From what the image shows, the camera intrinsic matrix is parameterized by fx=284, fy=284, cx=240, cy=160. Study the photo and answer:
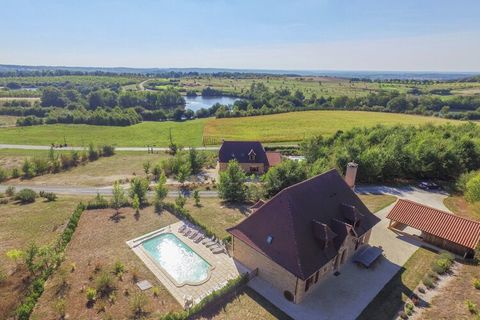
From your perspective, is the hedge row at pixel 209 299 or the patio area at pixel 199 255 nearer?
the hedge row at pixel 209 299

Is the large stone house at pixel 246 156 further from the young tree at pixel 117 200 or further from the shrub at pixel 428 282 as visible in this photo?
the shrub at pixel 428 282

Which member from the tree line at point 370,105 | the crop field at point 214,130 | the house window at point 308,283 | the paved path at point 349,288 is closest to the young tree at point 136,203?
the paved path at point 349,288

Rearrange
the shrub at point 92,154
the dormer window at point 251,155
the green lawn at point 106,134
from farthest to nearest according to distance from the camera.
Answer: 1. the green lawn at point 106,134
2. the shrub at point 92,154
3. the dormer window at point 251,155

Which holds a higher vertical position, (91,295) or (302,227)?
(302,227)

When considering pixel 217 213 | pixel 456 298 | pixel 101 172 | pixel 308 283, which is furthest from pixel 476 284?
pixel 101 172

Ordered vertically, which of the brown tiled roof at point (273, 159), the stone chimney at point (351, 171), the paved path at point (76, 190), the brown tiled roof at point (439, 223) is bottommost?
the paved path at point (76, 190)

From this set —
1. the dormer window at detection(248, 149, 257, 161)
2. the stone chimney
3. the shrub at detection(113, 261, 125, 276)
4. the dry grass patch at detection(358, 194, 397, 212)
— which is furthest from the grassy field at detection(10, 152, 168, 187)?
the dry grass patch at detection(358, 194, 397, 212)

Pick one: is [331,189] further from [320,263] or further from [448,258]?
[448,258]

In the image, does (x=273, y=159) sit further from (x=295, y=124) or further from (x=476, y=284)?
(x=295, y=124)
